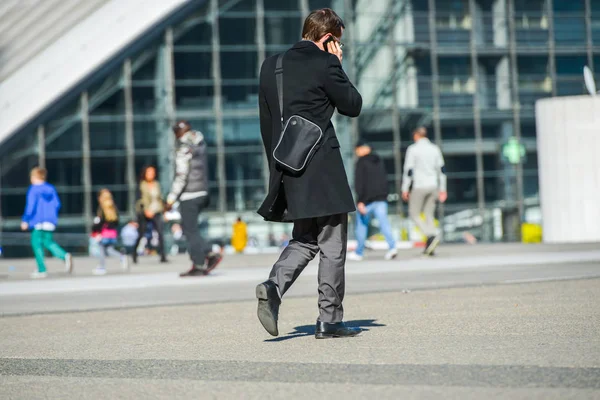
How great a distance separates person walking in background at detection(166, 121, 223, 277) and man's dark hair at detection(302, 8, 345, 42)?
20.5 feet

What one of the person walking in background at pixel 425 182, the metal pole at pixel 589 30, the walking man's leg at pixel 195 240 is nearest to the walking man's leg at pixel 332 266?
the walking man's leg at pixel 195 240

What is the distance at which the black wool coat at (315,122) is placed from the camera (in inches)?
240

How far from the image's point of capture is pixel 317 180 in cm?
611

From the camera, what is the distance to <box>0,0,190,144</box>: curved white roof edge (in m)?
31.3

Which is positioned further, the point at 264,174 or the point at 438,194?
the point at 264,174

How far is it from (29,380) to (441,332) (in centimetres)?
228

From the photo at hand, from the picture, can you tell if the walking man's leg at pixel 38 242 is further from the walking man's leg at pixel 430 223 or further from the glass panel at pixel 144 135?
the glass panel at pixel 144 135

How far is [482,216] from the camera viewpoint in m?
35.5

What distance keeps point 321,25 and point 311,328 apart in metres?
1.82

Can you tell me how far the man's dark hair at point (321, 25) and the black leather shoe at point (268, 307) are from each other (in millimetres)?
1399

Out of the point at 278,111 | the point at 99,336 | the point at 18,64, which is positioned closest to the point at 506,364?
the point at 278,111

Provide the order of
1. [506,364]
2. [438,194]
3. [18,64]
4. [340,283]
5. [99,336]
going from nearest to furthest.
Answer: [506,364] < [340,283] < [99,336] < [438,194] < [18,64]

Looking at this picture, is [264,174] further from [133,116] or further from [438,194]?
[438,194]

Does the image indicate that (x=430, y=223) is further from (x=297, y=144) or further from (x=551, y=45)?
(x=551, y=45)
